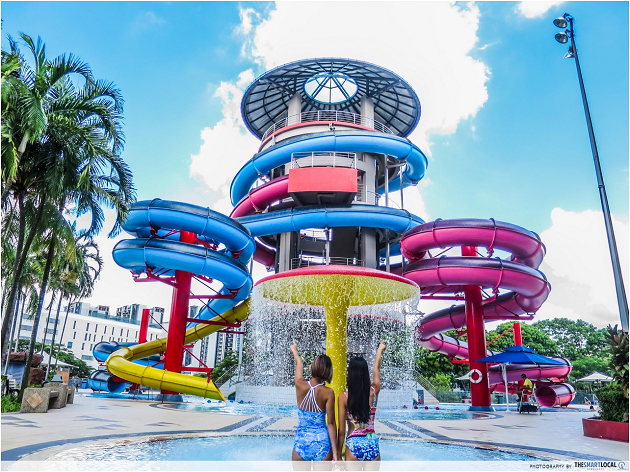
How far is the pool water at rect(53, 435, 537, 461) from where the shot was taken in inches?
242

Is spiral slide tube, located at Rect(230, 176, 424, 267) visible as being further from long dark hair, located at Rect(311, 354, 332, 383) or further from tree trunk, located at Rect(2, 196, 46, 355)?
long dark hair, located at Rect(311, 354, 332, 383)

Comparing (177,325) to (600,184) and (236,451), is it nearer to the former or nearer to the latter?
(236,451)

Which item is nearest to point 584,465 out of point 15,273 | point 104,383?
point 15,273

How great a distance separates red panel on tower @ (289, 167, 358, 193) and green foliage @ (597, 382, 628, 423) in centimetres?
1316

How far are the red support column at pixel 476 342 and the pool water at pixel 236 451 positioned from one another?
11094 millimetres

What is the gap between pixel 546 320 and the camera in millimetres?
54094

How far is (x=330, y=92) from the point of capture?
93.4 feet

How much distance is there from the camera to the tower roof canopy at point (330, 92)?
2606 centimetres

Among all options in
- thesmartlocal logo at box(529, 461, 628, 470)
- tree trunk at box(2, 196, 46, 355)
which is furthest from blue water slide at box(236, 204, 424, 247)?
thesmartlocal logo at box(529, 461, 628, 470)

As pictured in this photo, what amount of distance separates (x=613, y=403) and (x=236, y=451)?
7.05 meters

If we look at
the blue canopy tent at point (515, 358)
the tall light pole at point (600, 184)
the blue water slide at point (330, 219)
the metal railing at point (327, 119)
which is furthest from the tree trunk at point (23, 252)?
the metal railing at point (327, 119)

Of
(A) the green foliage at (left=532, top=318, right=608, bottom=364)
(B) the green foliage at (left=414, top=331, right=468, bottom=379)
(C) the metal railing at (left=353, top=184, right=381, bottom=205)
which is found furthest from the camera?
(A) the green foliage at (left=532, top=318, right=608, bottom=364)

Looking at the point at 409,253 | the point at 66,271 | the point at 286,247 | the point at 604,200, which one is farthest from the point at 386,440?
the point at 66,271

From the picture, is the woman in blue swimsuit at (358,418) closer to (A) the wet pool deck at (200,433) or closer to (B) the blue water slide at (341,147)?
(A) the wet pool deck at (200,433)
